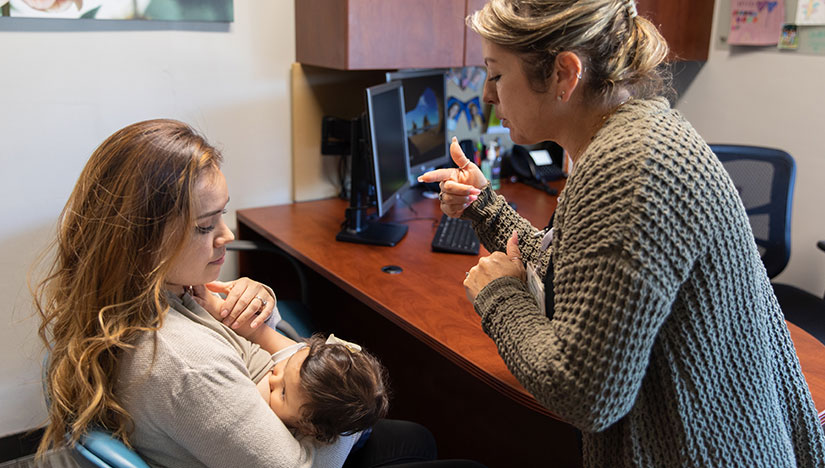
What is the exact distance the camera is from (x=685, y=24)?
2.82 metres

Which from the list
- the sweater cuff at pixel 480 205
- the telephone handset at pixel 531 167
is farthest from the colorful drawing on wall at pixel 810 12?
the sweater cuff at pixel 480 205

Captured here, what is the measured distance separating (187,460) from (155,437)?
2.6 inches

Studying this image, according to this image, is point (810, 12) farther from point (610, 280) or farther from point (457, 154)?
point (610, 280)

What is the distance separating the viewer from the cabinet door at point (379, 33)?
204 centimetres

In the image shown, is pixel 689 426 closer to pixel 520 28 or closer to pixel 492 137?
pixel 520 28

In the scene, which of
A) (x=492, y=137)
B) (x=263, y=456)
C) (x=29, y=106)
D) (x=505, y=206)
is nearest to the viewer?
(x=263, y=456)

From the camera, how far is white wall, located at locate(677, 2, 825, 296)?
2.57 m

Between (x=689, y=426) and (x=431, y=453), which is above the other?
(x=689, y=426)

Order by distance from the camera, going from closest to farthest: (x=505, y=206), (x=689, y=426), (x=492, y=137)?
(x=689, y=426) < (x=505, y=206) < (x=492, y=137)

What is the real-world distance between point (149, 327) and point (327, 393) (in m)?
0.31

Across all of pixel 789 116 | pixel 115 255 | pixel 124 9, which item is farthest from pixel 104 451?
pixel 789 116

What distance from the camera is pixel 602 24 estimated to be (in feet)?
3.34

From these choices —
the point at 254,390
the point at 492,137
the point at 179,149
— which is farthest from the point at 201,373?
the point at 492,137

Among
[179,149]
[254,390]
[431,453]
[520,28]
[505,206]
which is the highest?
[520,28]
